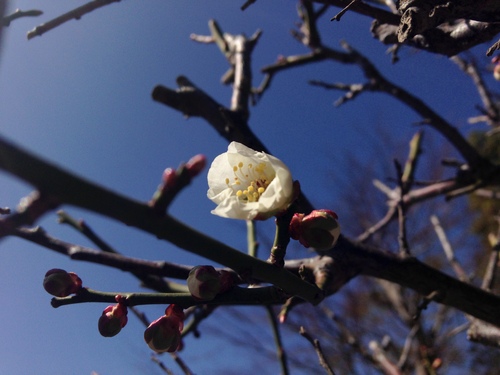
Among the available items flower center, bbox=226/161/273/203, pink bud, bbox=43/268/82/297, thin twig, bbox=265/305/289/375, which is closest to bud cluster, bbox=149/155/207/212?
pink bud, bbox=43/268/82/297

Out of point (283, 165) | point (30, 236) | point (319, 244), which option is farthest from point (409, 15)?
point (30, 236)

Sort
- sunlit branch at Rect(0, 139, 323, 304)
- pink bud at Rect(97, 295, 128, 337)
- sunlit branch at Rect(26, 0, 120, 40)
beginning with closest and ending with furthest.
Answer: sunlit branch at Rect(0, 139, 323, 304)
pink bud at Rect(97, 295, 128, 337)
sunlit branch at Rect(26, 0, 120, 40)

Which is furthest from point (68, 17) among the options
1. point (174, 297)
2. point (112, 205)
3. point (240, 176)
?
point (112, 205)

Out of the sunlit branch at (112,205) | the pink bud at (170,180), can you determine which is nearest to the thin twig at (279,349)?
the sunlit branch at (112,205)

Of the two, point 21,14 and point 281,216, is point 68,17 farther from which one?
point 281,216

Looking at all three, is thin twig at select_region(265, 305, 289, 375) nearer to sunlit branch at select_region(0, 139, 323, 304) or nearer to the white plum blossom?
the white plum blossom

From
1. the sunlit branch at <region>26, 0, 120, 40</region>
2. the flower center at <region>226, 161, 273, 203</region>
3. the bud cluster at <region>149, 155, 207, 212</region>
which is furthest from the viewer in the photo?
the sunlit branch at <region>26, 0, 120, 40</region>

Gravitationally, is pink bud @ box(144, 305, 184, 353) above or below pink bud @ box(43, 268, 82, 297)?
below

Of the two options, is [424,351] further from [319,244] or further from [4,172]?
[4,172]
